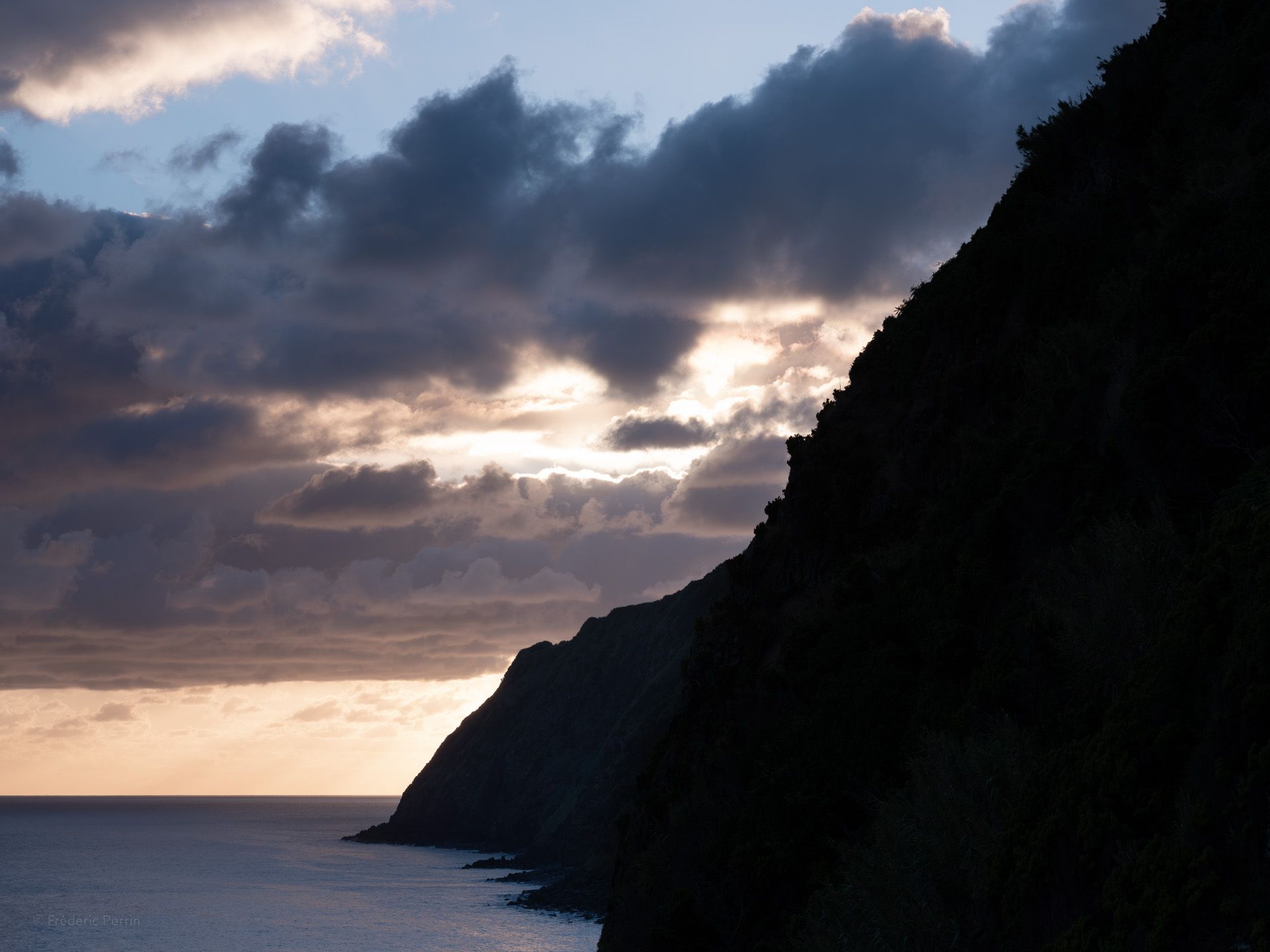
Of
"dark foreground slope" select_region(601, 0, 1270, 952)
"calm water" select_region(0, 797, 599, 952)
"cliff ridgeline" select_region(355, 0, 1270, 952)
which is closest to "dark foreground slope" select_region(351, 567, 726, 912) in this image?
"calm water" select_region(0, 797, 599, 952)

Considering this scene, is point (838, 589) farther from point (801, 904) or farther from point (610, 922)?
point (610, 922)

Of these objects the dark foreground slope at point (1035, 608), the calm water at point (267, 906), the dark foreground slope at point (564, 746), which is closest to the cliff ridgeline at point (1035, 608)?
the dark foreground slope at point (1035, 608)

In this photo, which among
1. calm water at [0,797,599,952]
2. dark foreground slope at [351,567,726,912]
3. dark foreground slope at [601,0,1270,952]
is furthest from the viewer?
dark foreground slope at [351,567,726,912]

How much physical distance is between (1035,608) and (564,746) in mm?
130564

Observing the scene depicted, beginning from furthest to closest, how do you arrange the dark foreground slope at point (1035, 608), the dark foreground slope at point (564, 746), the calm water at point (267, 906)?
the dark foreground slope at point (564, 746)
the calm water at point (267, 906)
the dark foreground slope at point (1035, 608)

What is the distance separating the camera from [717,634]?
138 feet

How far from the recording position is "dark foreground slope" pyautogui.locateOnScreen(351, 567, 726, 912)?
382 ft

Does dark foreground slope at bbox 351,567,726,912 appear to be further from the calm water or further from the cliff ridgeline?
the cliff ridgeline

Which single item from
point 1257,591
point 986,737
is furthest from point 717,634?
point 1257,591

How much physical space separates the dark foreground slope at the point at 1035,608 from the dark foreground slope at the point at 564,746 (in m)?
64.4

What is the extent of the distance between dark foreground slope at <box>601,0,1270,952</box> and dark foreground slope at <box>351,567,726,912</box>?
Answer: 64.4 metres

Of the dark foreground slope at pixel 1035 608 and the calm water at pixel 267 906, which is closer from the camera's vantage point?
the dark foreground slope at pixel 1035 608

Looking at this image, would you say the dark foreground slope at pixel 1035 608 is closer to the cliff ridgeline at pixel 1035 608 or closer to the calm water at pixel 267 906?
the cliff ridgeline at pixel 1035 608

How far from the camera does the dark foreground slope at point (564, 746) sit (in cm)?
11638
